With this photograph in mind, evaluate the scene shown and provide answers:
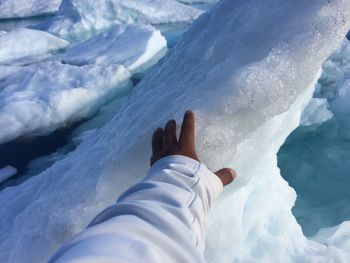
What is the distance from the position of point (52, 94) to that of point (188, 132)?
297cm

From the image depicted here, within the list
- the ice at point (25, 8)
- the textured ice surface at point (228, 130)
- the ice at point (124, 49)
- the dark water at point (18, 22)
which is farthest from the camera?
the ice at point (25, 8)

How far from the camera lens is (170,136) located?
45.6 inches

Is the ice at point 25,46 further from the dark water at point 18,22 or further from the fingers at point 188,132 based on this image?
the fingers at point 188,132

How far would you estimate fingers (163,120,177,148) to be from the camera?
3.73 ft

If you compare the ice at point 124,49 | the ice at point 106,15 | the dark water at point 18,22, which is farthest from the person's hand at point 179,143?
the dark water at point 18,22

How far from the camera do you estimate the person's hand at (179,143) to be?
1.12 metres

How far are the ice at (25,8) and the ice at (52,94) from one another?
4679 mm

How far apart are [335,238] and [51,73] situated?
339 centimetres

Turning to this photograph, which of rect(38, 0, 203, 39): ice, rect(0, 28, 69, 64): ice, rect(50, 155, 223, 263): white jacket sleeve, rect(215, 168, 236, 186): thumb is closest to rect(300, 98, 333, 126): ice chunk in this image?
rect(215, 168, 236, 186): thumb

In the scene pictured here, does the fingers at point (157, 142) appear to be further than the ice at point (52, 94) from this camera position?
No

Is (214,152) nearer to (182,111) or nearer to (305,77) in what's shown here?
(182,111)

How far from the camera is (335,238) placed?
6.67 ft

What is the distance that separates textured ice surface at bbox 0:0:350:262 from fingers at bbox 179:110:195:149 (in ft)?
0.24

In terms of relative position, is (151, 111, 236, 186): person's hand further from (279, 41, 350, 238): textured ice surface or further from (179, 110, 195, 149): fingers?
(279, 41, 350, 238): textured ice surface
